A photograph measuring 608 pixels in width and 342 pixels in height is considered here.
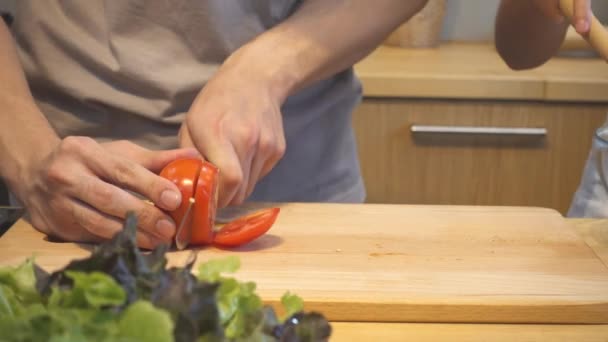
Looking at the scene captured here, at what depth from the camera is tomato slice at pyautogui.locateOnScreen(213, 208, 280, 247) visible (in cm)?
103

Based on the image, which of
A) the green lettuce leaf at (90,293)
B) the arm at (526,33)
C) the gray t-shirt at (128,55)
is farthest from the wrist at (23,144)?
the arm at (526,33)

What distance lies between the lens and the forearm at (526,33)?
4.29 feet

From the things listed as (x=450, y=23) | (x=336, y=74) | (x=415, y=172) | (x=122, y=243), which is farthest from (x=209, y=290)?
(x=450, y=23)

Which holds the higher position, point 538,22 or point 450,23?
point 538,22

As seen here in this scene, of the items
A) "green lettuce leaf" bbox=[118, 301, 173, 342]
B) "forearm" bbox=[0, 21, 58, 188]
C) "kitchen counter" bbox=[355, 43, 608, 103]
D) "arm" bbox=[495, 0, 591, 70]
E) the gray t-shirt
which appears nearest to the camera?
"green lettuce leaf" bbox=[118, 301, 173, 342]

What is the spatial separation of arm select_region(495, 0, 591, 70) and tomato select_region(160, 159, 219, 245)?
0.53 m

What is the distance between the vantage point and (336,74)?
50.8 inches

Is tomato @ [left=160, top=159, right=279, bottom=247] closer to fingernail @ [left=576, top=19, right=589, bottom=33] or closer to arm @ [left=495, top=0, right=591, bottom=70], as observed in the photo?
fingernail @ [left=576, top=19, right=589, bottom=33]

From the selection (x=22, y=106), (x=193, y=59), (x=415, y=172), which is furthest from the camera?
(x=415, y=172)

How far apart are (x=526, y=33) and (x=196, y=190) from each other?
595 millimetres

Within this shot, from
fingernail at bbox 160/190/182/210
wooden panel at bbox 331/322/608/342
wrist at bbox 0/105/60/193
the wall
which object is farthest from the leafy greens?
the wall

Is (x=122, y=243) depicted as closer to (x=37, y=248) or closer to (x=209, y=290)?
(x=209, y=290)

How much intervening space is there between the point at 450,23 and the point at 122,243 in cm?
218

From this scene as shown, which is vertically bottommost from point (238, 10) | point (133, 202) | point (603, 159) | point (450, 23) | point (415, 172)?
point (415, 172)
